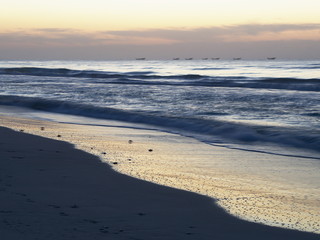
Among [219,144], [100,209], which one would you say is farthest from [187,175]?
[219,144]

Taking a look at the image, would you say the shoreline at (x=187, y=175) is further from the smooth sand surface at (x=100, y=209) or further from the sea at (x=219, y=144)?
the smooth sand surface at (x=100, y=209)

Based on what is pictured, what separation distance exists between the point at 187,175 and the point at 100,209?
7.74ft

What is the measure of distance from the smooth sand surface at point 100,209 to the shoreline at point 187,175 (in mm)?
266

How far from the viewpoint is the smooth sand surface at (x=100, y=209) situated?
4594mm

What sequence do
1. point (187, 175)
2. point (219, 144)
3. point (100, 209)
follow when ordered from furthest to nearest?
point (219, 144) → point (187, 175) → point (100, 209)

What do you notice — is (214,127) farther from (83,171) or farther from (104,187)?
(104,187)

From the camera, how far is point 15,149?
29.9 feet

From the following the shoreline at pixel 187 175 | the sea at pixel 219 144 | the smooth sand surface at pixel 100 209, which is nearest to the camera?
the smooth sand surface at pixel 100 209

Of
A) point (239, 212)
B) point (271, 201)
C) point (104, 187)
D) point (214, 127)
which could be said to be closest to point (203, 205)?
point (239, 212)

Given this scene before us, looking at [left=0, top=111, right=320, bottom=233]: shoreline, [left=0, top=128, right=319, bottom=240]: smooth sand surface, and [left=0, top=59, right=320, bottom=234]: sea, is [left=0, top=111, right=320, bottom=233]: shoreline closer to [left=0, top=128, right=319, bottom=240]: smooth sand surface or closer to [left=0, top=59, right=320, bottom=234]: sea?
[left=0, top=59, right=320, bottom=234]: sea

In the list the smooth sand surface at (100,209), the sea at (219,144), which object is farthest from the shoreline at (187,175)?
the smooth sand surface at (100,209)

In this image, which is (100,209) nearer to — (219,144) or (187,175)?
(187,175)

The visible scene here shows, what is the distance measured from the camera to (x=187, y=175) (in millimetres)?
7441

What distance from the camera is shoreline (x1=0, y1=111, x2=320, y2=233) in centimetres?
552
